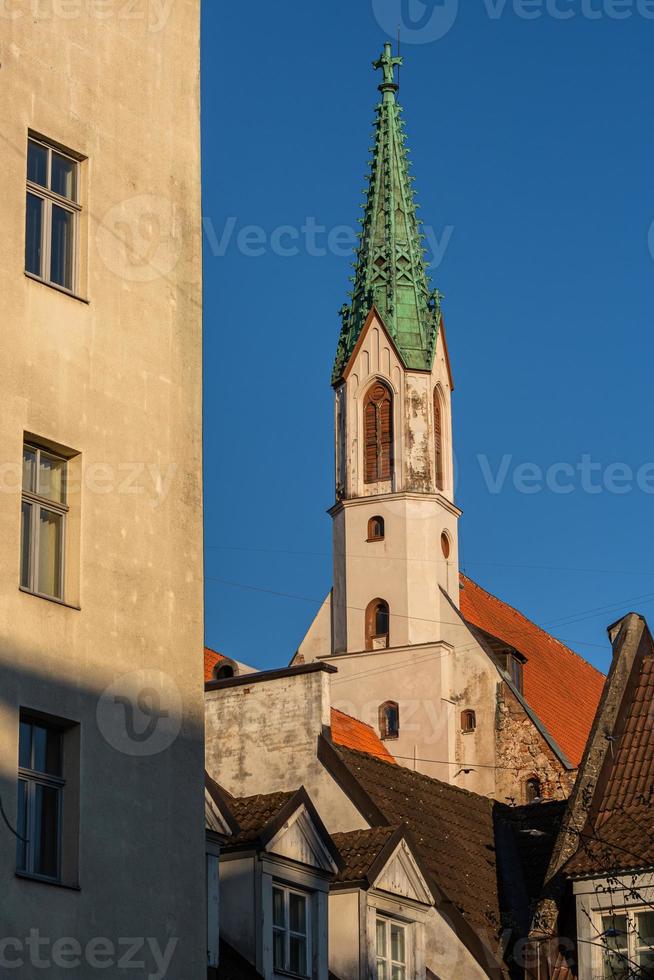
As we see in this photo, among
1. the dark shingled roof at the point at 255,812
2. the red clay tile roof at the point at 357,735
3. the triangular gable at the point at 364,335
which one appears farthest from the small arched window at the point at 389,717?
the dark shingled roof at the point at 255,812

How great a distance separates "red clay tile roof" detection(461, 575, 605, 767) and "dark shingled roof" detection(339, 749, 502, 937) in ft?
107

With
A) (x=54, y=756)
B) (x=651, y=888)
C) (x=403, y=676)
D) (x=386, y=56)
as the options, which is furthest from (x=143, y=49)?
(x=386, y=56)

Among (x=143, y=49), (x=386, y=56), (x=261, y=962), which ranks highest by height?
(x=386, y=56)

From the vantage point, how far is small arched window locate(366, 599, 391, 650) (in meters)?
64.9

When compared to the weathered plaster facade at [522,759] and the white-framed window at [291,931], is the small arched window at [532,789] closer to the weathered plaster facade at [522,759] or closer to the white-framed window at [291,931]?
the weathered plaster facade at [522,759]

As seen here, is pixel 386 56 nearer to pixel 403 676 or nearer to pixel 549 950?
pixel 403 676

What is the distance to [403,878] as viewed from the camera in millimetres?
25344

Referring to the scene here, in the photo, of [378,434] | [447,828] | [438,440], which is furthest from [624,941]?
[438,440]

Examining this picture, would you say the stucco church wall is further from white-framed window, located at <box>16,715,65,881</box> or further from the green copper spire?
the green copper spire

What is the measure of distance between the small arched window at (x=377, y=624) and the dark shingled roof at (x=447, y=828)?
33.8 metres

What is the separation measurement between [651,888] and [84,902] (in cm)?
837

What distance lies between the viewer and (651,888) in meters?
23.5

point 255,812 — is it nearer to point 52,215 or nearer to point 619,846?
point 619,846

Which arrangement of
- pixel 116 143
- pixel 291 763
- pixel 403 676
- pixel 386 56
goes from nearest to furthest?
1. pixel 116 143
2. pixel 291 763
3. pixel 403 676
4. pixel 386 56
